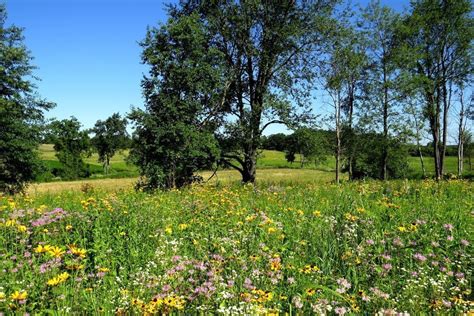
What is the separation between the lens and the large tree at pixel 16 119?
22.8m

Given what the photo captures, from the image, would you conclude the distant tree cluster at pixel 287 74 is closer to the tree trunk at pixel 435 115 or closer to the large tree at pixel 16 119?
the tree trunk at pixel 435 115

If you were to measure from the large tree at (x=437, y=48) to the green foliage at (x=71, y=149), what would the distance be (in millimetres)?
57364

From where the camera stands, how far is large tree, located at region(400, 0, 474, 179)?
29562 mm

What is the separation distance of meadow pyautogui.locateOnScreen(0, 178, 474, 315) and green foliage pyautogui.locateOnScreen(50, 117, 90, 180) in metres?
65.8

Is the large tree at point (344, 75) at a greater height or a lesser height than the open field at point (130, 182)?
greater

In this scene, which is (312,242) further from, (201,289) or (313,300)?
(201,289)

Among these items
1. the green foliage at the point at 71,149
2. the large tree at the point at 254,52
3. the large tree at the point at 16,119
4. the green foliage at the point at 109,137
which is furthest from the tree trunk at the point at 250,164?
the green foliage at the point at 109,137

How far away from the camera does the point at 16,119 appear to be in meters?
23.3

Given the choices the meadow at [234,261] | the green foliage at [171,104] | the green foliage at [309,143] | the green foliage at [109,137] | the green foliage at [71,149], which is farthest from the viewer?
the green foliage at [109,137]

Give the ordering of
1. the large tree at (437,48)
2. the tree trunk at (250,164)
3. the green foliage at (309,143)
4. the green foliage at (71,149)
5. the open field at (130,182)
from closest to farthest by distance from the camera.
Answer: the open field at (130,182), the green foliage at (309,143), the tree trunk at (250,164), the large tree at (437,48), the green foliage at (71,149)

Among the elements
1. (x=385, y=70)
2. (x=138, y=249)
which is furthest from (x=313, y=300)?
(x=385, y=70)

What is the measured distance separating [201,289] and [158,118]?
14088 millimetres

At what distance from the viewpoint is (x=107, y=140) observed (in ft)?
280

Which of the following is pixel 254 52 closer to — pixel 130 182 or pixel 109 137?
pixel 130 182
